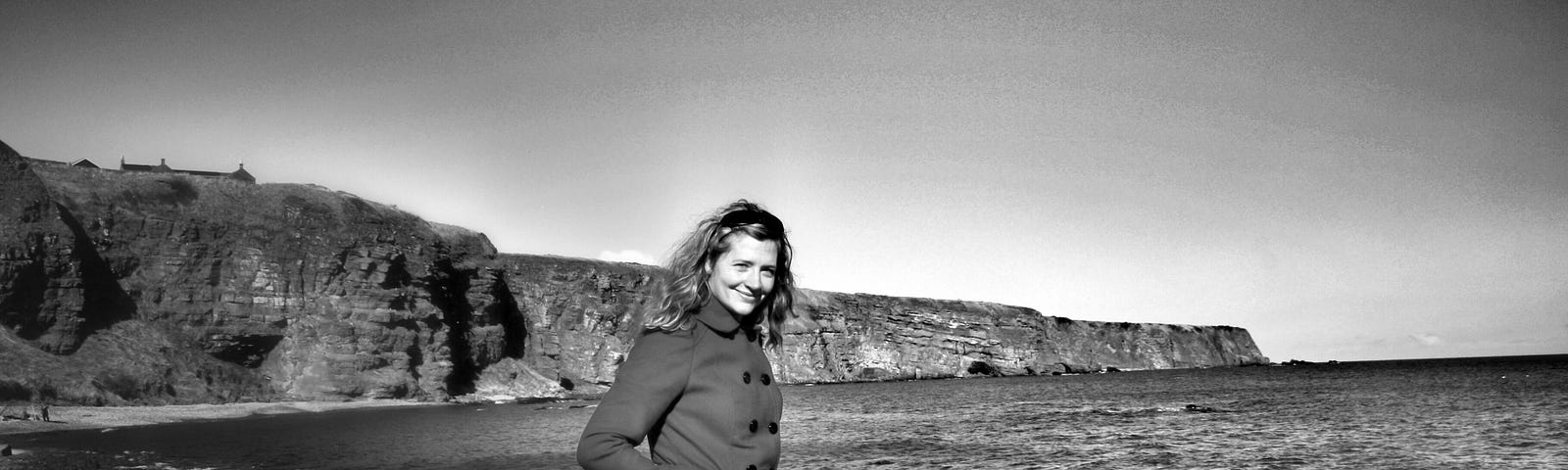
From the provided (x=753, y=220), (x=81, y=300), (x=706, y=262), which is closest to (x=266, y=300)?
(x=81, y=300)

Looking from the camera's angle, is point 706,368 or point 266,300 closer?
point 706,368

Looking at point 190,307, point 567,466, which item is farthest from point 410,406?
point 567,466

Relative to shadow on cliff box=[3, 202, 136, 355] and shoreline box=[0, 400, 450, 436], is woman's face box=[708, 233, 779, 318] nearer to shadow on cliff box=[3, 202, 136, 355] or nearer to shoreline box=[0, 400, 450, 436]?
shoreline box=[0, 400, 450, 436]

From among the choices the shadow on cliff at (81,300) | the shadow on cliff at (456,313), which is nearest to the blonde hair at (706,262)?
the shadow on cliff at (81,300)

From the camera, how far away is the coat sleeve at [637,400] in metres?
2.17

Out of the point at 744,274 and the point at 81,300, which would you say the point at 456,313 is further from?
the point at 744,274

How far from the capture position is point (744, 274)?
251cm

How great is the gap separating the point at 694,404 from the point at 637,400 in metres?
0.17

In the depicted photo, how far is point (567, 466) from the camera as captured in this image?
22.9m

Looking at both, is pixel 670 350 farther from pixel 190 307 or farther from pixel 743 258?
pixel 190 307

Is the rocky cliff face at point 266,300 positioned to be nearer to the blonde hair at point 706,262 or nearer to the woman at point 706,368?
the blonde hair at point 706,262

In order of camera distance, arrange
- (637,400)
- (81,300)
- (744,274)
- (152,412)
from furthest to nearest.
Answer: (81,300) → (152,412) → (744,274) → (637,400)

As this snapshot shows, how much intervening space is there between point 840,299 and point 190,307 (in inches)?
2626

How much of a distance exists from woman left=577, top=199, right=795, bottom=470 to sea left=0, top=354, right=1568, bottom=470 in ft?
69.7
